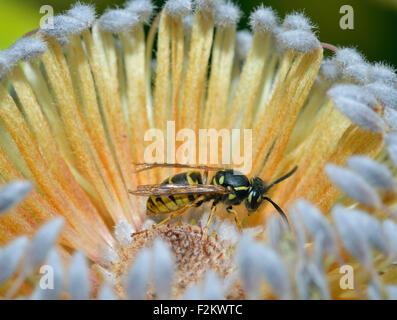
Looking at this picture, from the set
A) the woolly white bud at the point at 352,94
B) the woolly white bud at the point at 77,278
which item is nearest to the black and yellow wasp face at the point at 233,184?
the woolly white bud at the point at 352,94

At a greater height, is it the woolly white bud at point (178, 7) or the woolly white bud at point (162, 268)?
the woolly white bud at point (178, 7)

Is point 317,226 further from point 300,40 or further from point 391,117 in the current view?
point 300,40

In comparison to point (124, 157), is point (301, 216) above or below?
below

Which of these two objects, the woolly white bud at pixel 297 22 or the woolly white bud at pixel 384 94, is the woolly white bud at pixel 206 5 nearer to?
the woolly white bud at pixel 297 22

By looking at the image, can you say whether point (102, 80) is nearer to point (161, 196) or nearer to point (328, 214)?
point (161, 196)

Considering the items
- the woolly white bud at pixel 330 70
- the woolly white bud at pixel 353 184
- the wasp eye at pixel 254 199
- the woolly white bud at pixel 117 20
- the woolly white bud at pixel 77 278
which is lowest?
the woolly white bud at pixel 77 278

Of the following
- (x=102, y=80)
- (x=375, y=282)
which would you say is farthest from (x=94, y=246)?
(x=375, y=282)
